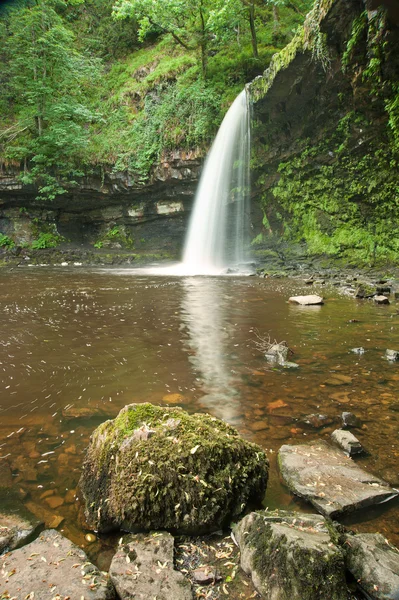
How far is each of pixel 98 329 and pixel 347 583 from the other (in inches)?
220

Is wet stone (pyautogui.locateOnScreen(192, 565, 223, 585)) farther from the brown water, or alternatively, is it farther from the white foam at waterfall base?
the white foam at waterfall base

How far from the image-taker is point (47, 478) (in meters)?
2.39

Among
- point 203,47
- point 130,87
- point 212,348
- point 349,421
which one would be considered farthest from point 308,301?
point 130,87

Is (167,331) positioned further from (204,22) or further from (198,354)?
(204,22)

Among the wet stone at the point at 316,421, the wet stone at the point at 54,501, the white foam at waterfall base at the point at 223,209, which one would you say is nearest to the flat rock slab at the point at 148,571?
the wet stone at the point at 54,501

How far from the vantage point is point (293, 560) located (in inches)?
58.9

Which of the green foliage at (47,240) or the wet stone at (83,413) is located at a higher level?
the green foliage at (47,240)

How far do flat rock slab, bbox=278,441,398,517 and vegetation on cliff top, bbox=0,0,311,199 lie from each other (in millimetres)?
20261

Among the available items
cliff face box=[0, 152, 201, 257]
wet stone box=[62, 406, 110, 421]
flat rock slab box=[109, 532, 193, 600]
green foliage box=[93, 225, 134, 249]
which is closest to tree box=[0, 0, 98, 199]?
cliff face box=[0, 152, 201, 257]

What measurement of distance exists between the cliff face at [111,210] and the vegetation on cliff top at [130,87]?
1.01 m

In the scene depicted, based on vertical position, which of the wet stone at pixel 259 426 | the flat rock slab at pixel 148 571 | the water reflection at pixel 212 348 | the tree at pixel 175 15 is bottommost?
the wet stone at pixel 259 426

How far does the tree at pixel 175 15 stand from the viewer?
61.9 feet

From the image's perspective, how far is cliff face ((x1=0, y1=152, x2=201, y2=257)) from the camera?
73.3ft

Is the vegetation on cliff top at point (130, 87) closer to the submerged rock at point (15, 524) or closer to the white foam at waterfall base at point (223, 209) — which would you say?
the white foam at waterfall base at point (223, 209)
